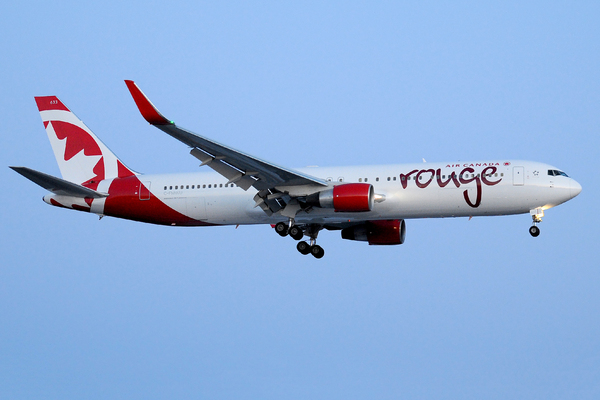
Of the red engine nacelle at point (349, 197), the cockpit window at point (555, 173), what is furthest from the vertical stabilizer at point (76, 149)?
the cockpit window at point (555, 173)

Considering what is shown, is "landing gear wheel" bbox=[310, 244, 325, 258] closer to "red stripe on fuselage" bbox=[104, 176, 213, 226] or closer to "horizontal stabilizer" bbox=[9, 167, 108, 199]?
"red stripe on fuselage" bbox=[104, 176, 213, 226]

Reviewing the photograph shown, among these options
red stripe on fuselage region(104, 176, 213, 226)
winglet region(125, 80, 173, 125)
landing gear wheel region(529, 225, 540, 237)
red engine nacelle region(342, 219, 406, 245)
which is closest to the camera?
winglet region(125, 80, 173, 125)

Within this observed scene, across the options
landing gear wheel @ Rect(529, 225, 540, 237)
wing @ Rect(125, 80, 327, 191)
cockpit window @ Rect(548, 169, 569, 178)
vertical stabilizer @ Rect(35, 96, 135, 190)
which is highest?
vertical stabilizer @ Rect(35, 96, 135, 190)

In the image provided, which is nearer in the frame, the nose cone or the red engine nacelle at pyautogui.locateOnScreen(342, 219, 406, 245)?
the nose cone

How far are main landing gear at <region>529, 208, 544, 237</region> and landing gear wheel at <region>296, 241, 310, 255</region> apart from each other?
40.8ft

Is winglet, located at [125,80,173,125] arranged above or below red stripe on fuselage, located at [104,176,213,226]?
above

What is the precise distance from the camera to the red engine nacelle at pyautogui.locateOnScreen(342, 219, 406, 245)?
48719mm

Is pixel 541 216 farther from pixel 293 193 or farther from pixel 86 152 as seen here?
pixel 86 152

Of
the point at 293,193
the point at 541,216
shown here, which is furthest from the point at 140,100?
the point at 541,216

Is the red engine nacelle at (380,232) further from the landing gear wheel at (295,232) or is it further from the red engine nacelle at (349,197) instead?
the red engine nacelle at (349,197)

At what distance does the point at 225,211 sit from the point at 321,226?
5987mm

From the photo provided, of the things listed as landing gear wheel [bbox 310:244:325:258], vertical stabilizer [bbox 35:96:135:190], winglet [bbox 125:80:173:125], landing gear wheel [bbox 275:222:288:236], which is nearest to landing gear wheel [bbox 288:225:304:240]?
landing gear wheel [bbox 275:222:288:236]

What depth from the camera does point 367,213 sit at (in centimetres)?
4350

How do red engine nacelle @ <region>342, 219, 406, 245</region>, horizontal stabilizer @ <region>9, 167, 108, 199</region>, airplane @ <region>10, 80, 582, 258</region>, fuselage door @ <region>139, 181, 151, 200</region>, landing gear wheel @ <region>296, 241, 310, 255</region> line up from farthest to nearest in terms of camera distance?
landing gear wheel @ <region>296, 241, 310, 255</region> < red engine nacelle @ <region>342, 219, 406, 245</region> < fuselage door @ <region>139, 181, 151, 200</region> < horizontal stabilizer @ <region>9, 167, 108, 199</region> < airplane @ <region>10, 80, 582, 258</region>
